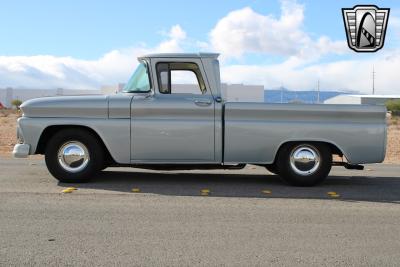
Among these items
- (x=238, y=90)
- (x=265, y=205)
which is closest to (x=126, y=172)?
(x=238, y=90)

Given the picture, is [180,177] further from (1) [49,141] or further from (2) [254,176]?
(1) [49,141]

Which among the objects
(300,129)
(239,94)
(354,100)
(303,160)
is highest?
(354,100)

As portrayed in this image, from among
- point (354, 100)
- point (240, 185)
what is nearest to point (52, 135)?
point (240, 185)

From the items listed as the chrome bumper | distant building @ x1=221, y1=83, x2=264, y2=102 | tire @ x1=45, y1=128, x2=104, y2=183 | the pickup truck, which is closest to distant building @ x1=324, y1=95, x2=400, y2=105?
the pickup truck

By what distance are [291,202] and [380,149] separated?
197cm

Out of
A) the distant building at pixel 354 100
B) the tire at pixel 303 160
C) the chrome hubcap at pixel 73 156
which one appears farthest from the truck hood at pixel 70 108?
the distant building at pixel 354 100

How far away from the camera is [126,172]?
956cm

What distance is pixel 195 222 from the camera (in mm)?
5766

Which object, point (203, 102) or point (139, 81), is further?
point (139, 81)

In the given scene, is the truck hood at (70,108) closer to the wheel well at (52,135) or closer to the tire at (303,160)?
the wheel well at (52,135)

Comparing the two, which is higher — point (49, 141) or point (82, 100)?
point (82, 100)

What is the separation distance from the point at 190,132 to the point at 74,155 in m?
1.83

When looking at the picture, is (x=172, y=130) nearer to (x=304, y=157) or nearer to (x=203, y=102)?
(x=203, y=102)

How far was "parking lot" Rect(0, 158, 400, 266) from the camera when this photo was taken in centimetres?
459
